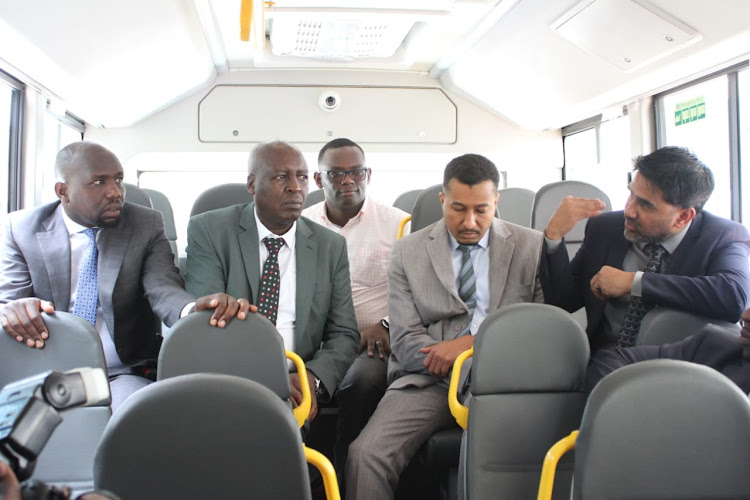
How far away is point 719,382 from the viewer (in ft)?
4.44

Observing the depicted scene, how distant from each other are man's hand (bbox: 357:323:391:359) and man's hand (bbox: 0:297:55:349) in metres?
1.56

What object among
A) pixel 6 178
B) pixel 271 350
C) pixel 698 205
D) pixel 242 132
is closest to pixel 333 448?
pixel 271 350

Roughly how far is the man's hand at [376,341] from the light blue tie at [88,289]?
1245 mm

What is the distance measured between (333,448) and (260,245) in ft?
3.54

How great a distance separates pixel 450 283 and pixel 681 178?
101 centimetres

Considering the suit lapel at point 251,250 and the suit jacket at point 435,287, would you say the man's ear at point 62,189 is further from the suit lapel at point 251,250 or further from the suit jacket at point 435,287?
the suit jacket at point 435,287

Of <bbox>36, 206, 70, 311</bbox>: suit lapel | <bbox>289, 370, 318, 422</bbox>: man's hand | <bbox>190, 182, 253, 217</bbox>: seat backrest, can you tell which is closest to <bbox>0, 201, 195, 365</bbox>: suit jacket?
<bbox>36, 206, 70, 311</bbox>: suit lapel

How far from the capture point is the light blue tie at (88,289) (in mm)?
2584

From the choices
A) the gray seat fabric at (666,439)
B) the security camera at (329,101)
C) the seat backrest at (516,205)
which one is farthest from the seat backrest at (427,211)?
the security camera at (329,101)

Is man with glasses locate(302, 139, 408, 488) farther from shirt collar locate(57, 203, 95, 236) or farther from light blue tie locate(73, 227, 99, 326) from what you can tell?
shirt collar locate(57, 203, 95, 236)

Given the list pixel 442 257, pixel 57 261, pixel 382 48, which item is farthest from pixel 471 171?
pixel 382 48

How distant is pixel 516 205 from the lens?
477 cm

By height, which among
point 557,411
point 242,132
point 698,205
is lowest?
point 557,411

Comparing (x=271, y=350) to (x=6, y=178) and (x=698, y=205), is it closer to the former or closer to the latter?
(x=698, y=205)
